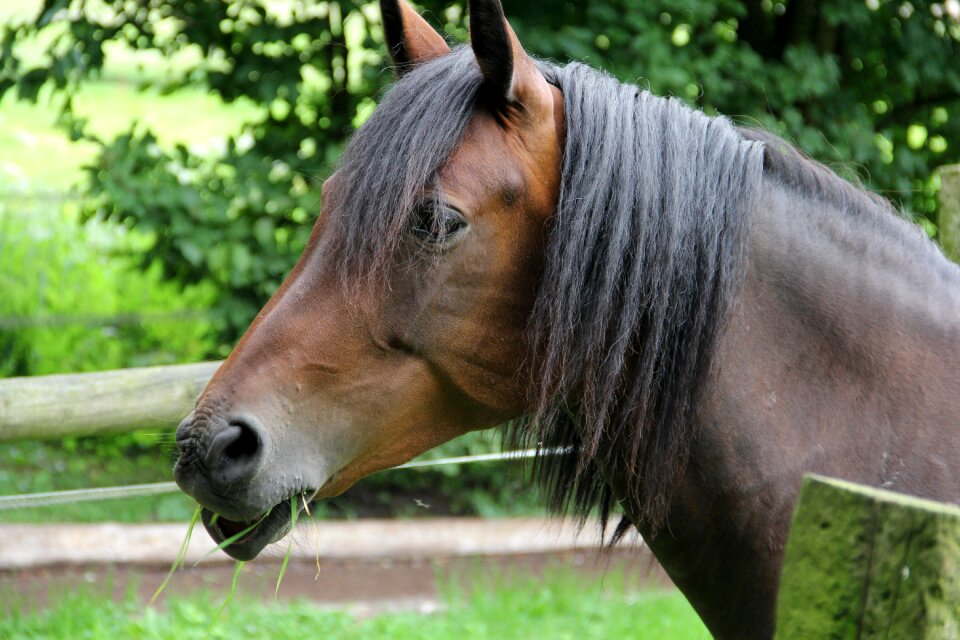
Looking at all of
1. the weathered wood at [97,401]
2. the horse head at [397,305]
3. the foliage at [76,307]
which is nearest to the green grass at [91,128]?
the foliage at [76,307]

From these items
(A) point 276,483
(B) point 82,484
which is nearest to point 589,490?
(A) point 276,483

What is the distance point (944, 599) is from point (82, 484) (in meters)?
4.80

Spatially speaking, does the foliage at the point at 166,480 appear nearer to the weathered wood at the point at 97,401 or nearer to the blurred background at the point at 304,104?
the blurred background at the point at 304,104

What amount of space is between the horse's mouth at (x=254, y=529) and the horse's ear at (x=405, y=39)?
2.99ft

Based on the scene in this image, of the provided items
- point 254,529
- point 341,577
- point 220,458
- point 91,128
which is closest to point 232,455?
point 220,458

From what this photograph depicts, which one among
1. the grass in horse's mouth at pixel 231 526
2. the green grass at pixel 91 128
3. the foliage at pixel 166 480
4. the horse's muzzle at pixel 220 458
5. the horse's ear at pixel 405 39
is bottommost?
the green grass at pixel 91 128

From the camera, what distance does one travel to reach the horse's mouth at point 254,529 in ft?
5.62

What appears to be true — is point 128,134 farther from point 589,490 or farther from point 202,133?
point 202,133

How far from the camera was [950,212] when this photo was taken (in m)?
2.94

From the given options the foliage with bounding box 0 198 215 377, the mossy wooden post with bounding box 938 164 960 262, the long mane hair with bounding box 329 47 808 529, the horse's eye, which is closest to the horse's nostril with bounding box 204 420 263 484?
the long mane hair with bounding box 329 47 808 529

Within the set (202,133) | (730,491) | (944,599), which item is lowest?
(202,133)

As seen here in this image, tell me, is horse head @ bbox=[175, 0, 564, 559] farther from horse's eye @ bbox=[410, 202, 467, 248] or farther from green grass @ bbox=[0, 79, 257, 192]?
green grass @ bbox=[0, 79, 257, 192]

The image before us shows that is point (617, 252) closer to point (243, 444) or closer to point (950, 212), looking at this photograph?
point (243, 444)

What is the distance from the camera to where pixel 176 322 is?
5902mm
